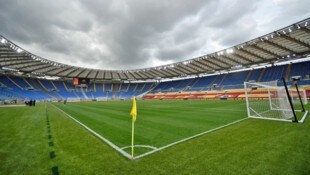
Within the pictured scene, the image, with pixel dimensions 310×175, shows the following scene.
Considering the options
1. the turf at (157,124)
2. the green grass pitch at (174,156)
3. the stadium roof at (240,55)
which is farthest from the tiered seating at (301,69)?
the green grass pitch at (174,156)

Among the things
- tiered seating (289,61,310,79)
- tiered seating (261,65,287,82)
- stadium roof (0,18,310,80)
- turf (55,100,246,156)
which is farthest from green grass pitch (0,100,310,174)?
tiered seating (261,65,287,82)

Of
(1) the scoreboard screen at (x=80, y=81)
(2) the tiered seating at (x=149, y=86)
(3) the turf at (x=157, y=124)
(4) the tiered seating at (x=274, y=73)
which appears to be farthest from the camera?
(1) the scoreboard screen at (x=80, y=81)

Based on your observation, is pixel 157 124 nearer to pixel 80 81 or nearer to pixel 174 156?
pixel 174 156

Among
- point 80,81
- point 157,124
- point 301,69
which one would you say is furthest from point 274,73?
point 80,81

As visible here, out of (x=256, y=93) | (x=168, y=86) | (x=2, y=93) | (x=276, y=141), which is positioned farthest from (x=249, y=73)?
(x=2, y=93)

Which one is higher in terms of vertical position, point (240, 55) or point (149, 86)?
point (240, 55)

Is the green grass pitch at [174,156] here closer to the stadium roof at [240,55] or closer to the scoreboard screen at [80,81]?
the stadium roof at [240,55]

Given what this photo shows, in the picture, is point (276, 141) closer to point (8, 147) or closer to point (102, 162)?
point (102, 162)

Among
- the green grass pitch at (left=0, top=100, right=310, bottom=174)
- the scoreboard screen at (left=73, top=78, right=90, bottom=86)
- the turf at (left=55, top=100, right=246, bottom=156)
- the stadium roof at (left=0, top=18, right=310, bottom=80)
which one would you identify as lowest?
the turf at (left=55, top=100, right=246, bottom=156)

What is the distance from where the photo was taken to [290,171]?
3.21 metres

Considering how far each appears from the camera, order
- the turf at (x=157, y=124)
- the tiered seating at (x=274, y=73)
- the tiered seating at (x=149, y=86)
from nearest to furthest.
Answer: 1. the turf at (x=157, y=124)
2. the tiered seating at (x=274, y=73)
3. the tiered seating at (x=149, y=86)

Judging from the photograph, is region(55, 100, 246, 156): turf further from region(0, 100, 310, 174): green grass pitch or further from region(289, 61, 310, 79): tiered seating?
region(289, 61, 310, 79): tiered seating

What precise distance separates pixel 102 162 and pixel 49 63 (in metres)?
53.5

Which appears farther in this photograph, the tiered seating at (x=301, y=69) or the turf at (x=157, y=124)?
the tiered seating at (x=301, y=69)
